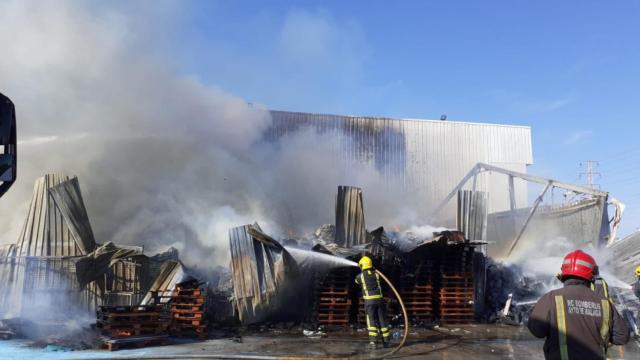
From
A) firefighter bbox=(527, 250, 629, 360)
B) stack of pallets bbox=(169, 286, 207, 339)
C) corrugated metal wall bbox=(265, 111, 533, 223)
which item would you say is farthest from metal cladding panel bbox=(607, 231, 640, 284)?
firefighter bbox=(527, 250, 629, 360)

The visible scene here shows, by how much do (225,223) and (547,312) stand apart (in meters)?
12.0

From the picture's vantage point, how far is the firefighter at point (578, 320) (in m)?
2.76

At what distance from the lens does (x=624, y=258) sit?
14656 mm

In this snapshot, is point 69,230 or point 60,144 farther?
point 60,144

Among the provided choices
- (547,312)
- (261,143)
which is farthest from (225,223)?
(547,312)

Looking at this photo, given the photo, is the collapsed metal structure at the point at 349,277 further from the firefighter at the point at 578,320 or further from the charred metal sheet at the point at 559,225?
the firefighter at the point at 578,320

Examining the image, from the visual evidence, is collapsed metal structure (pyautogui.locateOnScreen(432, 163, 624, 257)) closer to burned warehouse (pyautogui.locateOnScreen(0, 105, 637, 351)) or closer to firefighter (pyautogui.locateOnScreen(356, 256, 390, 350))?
burned warehouse (pyautogui.locateOnScreen(0, 105, 637, 351))

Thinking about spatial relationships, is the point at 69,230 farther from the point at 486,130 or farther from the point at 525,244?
the point at 486,130

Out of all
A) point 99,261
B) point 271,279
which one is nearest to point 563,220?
point 271,279

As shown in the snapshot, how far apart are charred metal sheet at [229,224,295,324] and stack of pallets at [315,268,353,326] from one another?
96 cm

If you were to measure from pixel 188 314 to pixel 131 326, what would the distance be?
4.49 ft

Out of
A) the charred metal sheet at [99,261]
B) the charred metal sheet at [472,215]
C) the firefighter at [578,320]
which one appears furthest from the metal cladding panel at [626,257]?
the firefighter at [578,320]

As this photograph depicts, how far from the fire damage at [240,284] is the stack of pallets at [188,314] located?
0.02m

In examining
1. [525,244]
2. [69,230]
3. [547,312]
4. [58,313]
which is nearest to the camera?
[547,312]
